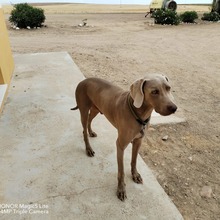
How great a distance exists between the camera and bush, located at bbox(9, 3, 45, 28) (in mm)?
15273

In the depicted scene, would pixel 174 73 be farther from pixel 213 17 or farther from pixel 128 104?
pixel 213 17

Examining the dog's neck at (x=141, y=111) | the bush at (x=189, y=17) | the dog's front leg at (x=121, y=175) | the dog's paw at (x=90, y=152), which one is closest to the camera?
the dog's neck at (x=141, y=111)

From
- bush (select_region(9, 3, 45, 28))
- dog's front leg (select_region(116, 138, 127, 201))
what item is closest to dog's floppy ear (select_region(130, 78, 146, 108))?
dog's front leg (select_region(116, 138, 127, 201))

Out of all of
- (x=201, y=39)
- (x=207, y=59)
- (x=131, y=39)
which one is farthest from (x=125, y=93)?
(x=201, y=39)

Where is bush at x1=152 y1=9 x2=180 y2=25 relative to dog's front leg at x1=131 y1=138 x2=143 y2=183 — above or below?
below

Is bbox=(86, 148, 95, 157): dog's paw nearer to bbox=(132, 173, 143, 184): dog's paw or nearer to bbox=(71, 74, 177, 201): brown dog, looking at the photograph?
bbox=(71, 74, 177, 201): brown dog

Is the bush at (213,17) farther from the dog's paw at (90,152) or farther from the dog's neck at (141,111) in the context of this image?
the dog's neck at (141,111)

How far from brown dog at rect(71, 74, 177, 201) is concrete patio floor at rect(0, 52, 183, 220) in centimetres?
18

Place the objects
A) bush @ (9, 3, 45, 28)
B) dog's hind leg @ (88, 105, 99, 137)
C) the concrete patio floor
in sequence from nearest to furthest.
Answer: the concrete patio floor → dog's hind leg @ (88, 105, 99, 137) → bush @ (9, 3, 45, 28)

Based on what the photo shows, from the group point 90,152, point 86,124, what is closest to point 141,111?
point 86,124

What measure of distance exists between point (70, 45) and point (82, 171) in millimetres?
8638

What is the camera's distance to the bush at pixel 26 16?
15.3m

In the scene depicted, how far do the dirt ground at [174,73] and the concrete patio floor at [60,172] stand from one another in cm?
45

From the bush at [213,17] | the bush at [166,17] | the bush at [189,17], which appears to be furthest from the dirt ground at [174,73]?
the bush at [213,17]
